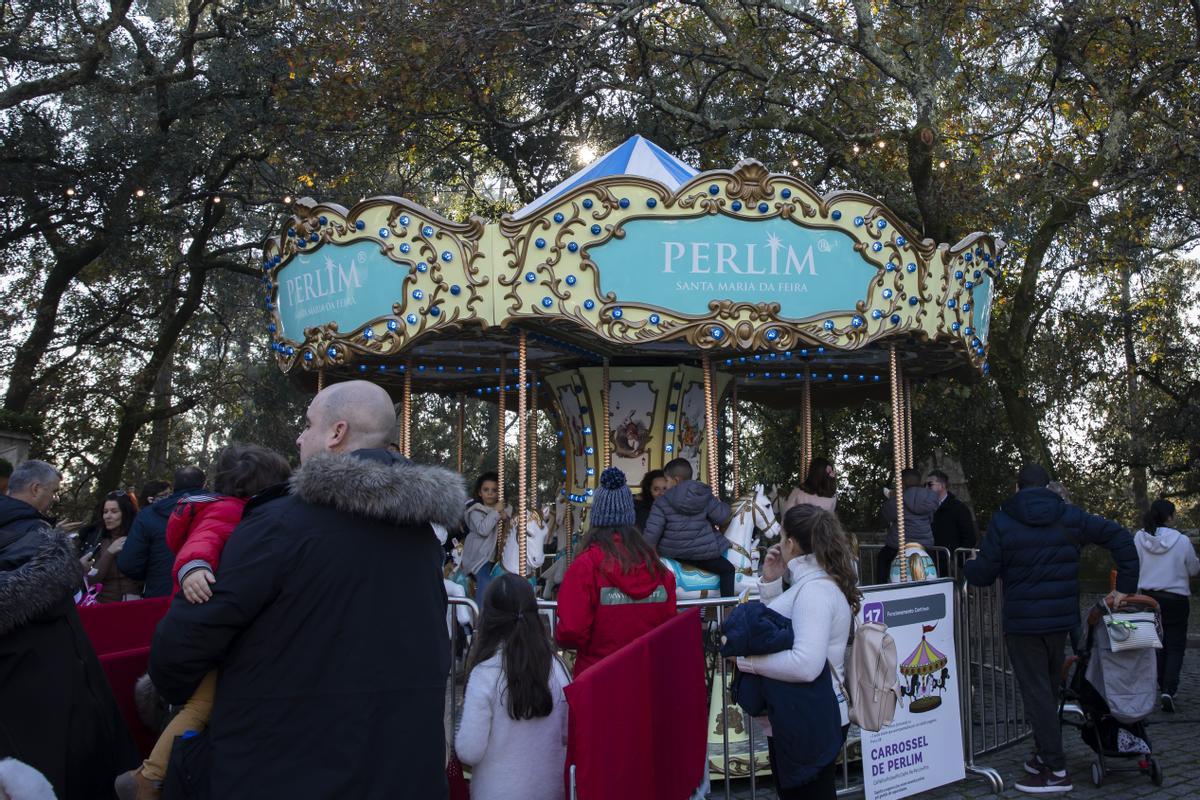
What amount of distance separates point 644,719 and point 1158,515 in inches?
254

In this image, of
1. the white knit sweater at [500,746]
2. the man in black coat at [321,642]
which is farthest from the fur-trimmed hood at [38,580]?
the white knit sweater at [500,746]

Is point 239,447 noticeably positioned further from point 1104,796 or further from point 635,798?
point 1104,796

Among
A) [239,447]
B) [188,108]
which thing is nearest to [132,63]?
[188,108]

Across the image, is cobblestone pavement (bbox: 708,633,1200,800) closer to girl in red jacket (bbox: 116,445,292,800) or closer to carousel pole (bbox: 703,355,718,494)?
carousel pole (bbox: 703,355,718,494)

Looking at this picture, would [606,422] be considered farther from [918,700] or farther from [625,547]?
[625,547]

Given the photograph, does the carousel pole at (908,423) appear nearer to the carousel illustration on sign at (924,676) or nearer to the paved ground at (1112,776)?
the paved ground at (1112,776)

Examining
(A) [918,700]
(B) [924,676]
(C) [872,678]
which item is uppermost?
(C) [872,678]

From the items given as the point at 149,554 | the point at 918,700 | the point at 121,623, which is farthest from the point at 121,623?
the point at 918,700

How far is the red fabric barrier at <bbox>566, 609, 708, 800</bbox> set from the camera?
3451 millimetres

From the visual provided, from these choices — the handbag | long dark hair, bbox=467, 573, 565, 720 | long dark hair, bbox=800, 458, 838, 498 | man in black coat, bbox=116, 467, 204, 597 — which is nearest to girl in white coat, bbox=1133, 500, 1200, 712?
long dark hair, bbox=800, 458, 838, 498

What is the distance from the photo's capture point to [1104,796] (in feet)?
19.4

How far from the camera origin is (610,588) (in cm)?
454

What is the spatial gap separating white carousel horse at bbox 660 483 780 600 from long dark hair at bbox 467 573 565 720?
13.0 feet

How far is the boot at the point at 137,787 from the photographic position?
2902 mm
